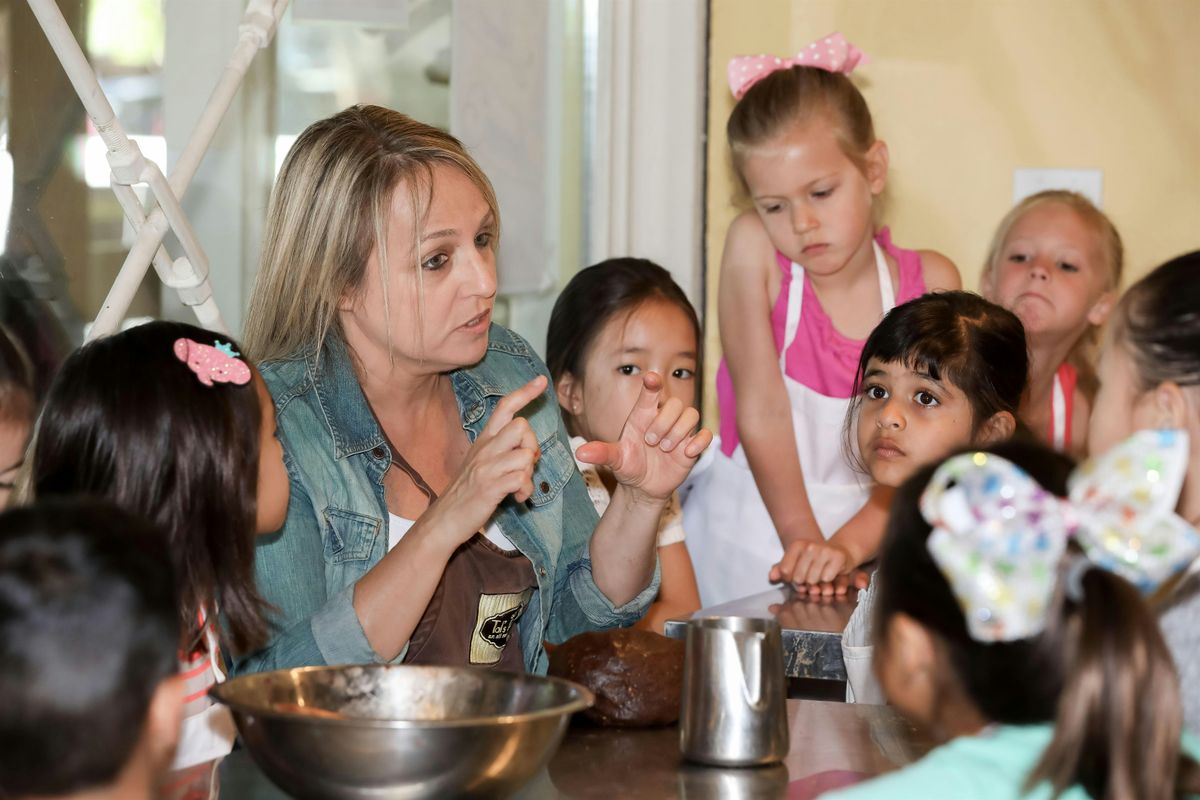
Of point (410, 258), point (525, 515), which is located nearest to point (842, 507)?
point (525, 515)

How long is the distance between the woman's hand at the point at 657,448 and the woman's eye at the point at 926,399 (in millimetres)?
502

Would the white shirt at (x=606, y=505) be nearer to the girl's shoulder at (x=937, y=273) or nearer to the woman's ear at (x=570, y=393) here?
the woman's ear at (x=570, y=393)

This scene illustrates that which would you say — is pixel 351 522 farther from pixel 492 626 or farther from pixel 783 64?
pixel 783 64

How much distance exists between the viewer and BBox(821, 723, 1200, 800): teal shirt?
0.86 meters

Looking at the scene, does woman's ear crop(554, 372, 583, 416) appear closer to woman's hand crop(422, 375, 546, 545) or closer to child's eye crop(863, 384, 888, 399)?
child's eye crop(863, 384, 888, 399)

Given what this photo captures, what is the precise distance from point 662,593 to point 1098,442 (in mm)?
1130

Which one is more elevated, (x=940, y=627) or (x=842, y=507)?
(x=940, y=627)

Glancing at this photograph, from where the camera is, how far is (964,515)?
0.90 metres

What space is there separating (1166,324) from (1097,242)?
1576mm

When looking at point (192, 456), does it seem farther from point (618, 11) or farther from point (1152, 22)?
point (1152, 22)

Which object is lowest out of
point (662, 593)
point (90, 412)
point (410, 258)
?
point (662, 593)

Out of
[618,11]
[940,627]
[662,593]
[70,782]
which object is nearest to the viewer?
[70,782]

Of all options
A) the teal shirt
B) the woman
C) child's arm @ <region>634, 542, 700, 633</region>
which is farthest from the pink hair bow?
the teal shirt

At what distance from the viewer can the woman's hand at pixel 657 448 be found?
158 cm
